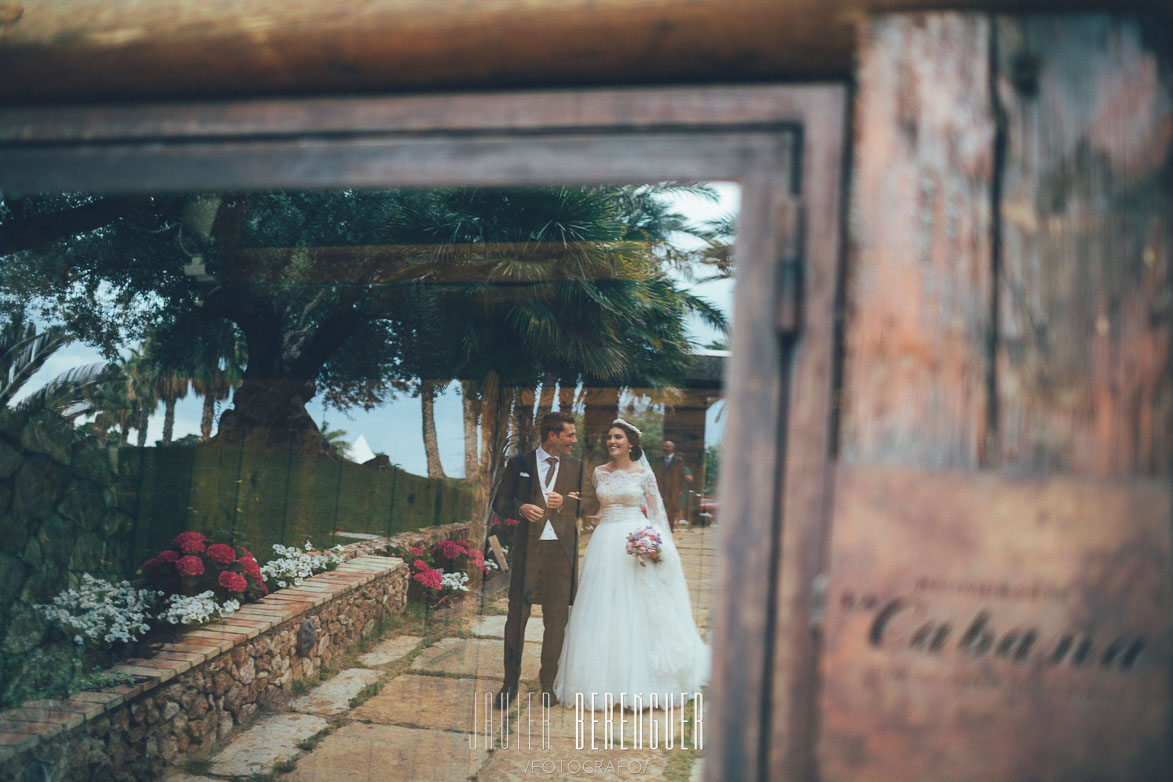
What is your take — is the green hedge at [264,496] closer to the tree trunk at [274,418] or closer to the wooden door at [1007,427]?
the tree trunk at [274,418]

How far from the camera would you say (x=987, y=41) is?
889mm

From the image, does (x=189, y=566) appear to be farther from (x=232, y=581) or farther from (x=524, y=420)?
(x=524, y=420)

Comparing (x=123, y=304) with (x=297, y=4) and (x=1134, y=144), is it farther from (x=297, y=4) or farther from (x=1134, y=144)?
(x=1134, y=144)

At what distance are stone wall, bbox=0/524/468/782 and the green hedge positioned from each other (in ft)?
2.17

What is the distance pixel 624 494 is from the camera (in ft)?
17.5

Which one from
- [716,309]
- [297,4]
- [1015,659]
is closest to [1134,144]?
[1015,659]

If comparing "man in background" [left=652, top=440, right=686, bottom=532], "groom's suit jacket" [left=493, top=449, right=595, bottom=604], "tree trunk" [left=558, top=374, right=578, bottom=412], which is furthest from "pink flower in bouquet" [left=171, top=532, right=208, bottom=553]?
"man in background" [left=652, top=440, right=686, bottom=532]

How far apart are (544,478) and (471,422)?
2473 mm

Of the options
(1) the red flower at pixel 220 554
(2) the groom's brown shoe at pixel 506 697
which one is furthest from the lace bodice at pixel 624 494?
(1) the red flower at pixel 220 554

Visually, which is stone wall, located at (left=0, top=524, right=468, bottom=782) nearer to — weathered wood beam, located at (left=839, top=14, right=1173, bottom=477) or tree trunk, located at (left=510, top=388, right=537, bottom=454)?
tree trunk, located at (left=510, top=388, right=537, bottom=454)

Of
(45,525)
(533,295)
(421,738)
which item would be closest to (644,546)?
(421,738)

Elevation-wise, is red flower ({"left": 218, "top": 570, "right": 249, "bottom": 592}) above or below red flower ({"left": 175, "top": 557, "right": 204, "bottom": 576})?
below

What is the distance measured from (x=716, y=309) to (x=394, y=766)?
17.6 ft

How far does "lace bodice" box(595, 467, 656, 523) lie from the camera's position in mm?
5328
